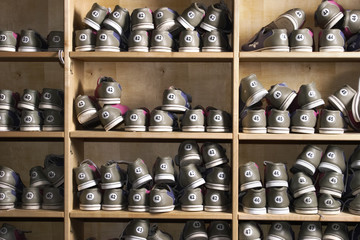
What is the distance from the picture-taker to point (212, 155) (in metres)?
2.55

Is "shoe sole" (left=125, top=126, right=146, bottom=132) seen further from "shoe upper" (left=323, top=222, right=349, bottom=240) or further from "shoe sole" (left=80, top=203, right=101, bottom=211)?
"shoe upper" (left=323, top=222, right=349, bottom=240)

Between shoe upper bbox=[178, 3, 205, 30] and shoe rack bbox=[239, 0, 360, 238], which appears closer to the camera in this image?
shoe upper bbox=[178, 3, 205, 30]

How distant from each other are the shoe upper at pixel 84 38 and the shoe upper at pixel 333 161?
1.45 metres

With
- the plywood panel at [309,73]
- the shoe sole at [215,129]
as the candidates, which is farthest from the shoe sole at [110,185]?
the plywood panel at [309,73]

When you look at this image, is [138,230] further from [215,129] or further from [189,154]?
[215,129]

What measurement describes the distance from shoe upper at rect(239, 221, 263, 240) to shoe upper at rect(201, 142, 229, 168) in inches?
14.3

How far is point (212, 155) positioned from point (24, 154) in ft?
4.21

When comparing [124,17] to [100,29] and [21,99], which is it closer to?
[100,29]

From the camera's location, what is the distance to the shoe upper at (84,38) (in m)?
2.56

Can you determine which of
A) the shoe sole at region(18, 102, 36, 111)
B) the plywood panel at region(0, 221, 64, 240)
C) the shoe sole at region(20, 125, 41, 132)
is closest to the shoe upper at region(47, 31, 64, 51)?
the shoe sole at region(18, 102, 36, 111)

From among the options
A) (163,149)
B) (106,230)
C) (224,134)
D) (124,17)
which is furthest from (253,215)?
(124,17)

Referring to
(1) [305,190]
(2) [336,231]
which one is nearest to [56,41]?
(1) [305,190]

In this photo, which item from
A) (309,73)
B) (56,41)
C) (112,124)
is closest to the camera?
(112,124)

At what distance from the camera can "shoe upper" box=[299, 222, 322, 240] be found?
2502 mm
